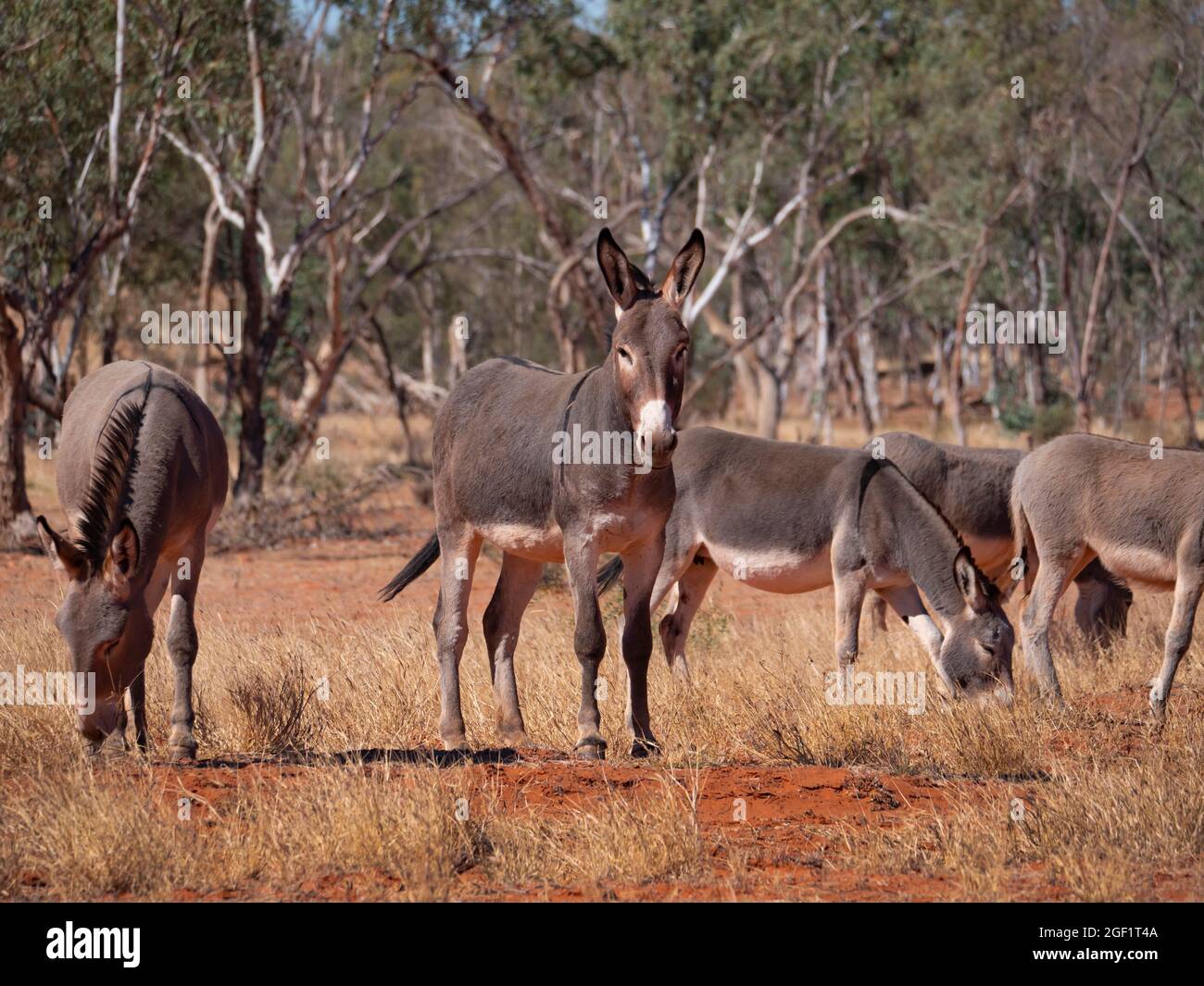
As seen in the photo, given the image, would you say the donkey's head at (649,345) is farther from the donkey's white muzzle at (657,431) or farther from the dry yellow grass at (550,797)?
the dry yellow grass at (550,797)

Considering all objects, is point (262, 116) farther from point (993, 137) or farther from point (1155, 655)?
point (993, 137)

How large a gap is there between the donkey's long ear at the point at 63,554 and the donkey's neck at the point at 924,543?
16.8 feet

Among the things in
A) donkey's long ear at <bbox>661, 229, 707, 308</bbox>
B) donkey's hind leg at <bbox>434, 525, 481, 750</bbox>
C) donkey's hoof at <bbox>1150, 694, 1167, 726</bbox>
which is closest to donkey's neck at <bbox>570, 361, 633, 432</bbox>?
donkey's long ear at <bbox>661, 229, 707, 308</bbox>

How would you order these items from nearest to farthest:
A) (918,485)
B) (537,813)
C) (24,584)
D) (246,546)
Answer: (537,813) < (918,485) < (24,584) < (246,546)

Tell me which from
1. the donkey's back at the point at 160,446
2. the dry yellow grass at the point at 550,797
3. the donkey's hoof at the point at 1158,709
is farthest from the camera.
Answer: the donkey's hoof at the point at 1158,709

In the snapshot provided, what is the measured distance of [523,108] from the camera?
Result: 32.8 meters

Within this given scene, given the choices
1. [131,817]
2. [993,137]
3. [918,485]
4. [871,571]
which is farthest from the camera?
[993,137]

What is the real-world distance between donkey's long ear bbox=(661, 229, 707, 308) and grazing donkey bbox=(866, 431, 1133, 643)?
4.57m

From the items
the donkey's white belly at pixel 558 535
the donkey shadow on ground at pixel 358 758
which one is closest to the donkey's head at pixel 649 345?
the donkey's white belly at pixel 558 535

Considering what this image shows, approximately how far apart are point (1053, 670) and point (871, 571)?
1284 millimetres

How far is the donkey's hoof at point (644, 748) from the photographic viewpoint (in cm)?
708

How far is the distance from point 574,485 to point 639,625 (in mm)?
777

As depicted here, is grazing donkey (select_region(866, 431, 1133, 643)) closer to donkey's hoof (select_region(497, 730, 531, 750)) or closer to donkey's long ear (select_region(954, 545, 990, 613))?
donkey's long ear (select_region(954, 545, 990, 613))
